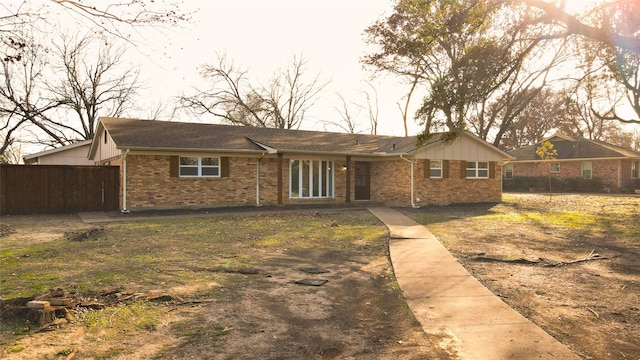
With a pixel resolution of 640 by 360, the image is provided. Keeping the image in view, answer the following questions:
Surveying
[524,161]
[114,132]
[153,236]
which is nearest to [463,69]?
[153,236]

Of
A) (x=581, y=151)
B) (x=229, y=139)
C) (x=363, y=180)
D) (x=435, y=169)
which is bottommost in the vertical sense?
(x=363, y=180)

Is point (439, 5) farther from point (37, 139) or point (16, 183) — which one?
point (37, 139)

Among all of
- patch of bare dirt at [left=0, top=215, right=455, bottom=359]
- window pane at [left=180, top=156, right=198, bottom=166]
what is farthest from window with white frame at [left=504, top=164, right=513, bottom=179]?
patch of bare dirt at [left=0, top=215, right=455, bottom=359]

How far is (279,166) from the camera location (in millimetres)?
19703

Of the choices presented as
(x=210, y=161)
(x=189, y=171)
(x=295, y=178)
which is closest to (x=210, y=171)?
(x=210, y=161)

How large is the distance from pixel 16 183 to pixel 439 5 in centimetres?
1725

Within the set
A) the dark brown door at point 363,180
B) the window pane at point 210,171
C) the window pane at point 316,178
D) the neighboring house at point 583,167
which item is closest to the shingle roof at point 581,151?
the neighboring house at point 583,167

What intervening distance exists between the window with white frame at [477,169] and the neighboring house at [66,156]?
70.5 ft

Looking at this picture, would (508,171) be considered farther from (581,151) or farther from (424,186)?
(424,186)

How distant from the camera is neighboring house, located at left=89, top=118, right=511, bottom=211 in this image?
17.5 meters

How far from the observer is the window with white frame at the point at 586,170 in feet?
112

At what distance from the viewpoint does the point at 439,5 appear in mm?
14422

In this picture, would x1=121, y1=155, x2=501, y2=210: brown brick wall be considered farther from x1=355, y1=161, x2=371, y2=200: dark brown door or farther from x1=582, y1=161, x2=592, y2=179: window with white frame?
x1=582, y1=161, x2=592, y2=179: window with white frame

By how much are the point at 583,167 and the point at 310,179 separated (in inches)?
1013
